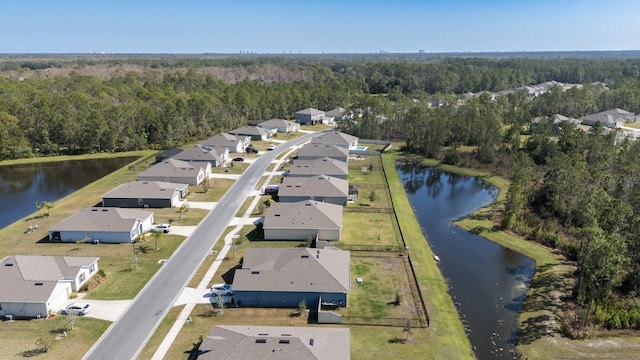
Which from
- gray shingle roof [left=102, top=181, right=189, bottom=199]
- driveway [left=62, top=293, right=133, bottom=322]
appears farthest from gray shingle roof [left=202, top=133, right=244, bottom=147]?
driveway [left=62, top=293, right=133, bottom=322]

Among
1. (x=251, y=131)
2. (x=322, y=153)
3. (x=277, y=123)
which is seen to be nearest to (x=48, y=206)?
(x=322, y=153)

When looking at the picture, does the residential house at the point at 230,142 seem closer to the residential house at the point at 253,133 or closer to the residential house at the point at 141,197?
the residential house at the point at 253,133

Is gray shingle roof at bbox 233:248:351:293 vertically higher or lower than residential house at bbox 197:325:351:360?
higher

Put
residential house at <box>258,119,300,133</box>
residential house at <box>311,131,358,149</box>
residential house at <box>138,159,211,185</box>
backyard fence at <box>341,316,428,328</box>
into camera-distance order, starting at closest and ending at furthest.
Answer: backyard fence at <box>341,316,428,328</box> < residential house at <box>138,159,211,185</box> < residential house at <box>311,131,358,149</box> < residential house at <box>258,119,300,133</box>

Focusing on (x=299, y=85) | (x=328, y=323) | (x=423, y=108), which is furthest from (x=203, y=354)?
(x=299, y=85)

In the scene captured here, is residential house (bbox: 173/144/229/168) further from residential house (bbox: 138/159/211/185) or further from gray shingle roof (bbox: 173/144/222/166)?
residential house (bbox: 138/159/211/185)

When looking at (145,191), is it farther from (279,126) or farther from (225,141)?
(279,126)
